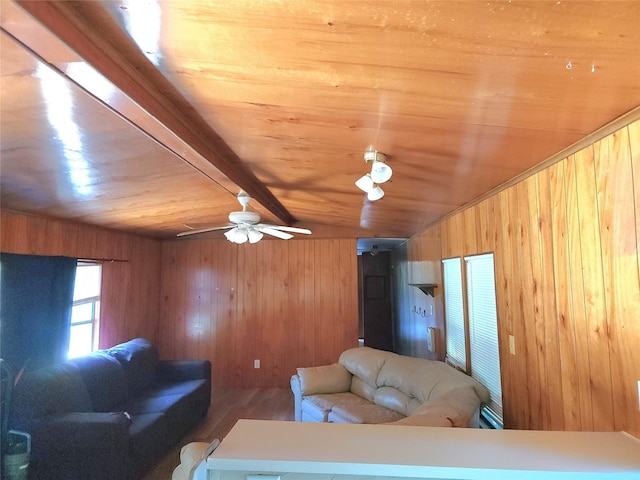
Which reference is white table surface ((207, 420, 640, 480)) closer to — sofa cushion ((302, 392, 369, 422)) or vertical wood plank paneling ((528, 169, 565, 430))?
vertical wood plank paneling ((528, 169, 565, 430))

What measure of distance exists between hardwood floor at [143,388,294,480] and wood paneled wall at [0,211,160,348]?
149cm

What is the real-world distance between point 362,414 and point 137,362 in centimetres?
257

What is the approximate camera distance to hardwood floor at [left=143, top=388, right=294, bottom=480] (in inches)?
135

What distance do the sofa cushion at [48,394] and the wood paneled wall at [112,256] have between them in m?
1.05

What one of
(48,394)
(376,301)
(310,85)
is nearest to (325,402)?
(48,394)

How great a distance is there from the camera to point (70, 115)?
1.55 meters

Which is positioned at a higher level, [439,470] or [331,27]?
[331,27]

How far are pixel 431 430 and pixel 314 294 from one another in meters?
4.31

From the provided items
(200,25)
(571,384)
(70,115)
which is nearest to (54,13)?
(200,25)

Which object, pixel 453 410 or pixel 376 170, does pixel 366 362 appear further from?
pixel 376 170

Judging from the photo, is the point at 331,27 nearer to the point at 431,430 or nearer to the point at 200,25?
the point at 200,25

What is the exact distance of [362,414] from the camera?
344cm

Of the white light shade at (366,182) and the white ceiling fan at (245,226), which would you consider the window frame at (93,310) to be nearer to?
the white ceiling fan at (245,226)

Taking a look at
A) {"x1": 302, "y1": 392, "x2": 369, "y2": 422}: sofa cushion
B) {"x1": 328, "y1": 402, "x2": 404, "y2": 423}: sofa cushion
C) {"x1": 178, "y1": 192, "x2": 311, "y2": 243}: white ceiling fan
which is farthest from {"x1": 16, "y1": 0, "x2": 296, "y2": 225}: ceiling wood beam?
{"x1": 302, "y1": 392, "x2": 369, "y2": 422}: sofa cushion
